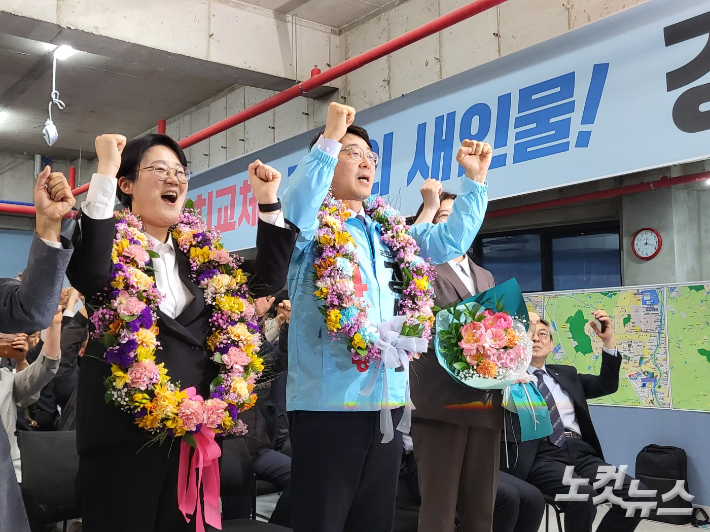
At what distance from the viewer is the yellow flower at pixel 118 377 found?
1.52 metres

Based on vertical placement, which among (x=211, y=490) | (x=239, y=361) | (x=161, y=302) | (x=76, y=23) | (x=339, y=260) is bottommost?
(x=211, y=490)

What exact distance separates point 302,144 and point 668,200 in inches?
108

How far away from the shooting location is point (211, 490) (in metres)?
1.61

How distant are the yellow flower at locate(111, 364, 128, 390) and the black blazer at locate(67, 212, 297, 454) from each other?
1.6 inches

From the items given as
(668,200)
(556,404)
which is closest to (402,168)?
(556,404)

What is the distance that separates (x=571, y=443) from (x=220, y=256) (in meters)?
2.15

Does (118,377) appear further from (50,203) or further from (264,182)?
(264,182)

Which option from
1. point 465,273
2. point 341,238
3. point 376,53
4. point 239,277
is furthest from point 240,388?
point 376,53

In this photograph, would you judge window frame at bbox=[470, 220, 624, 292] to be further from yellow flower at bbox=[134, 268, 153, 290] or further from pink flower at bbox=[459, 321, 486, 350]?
yellow flower at bbox=[134, 268, 153, 290]

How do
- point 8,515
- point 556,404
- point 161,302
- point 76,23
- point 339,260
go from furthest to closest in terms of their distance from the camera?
point 76,23 < point 556,404 < point 339,260 < point 161,302 < point 8,515

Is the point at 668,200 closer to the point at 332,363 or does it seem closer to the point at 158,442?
the point at 332,363

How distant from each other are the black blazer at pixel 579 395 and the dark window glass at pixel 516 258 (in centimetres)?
343

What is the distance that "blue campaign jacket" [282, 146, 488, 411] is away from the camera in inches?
69.2

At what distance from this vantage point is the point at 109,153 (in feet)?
5.04
